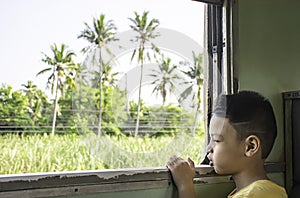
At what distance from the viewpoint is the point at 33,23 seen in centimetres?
155

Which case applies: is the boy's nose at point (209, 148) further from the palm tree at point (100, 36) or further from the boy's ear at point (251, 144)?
the palm tree at point (100, 36)

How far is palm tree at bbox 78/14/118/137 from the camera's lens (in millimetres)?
1661

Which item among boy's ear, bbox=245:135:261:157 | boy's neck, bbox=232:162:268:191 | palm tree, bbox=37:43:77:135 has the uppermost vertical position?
palm tree, bbox=37:43:77:135

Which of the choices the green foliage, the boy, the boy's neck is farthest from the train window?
the boy's neck

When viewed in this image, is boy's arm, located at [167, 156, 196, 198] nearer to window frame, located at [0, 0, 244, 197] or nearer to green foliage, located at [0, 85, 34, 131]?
window frame, located at [0, 0, 244, 197]

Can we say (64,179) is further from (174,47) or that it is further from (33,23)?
(174,47)

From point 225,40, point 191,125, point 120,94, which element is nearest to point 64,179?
point 120,94

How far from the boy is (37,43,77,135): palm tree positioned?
1.83 ft

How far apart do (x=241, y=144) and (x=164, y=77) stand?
0.49m

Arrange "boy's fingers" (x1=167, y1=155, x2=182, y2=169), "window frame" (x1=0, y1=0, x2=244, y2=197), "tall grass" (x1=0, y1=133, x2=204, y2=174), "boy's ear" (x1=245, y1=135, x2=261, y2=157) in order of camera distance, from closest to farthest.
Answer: "window frame" (x1=0, y1=0, x2=244, y2=197)
"tall grass" (x1=0, y1=133, x2=204, y2=174)
"boy's ear" (x1=245, y1=135, x2=261, y2=157)
"boy's fingers" (x1=167, y1=155, x2=182, y2=169)

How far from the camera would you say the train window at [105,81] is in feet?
4.99

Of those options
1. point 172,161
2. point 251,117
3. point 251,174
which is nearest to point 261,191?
point 251,174

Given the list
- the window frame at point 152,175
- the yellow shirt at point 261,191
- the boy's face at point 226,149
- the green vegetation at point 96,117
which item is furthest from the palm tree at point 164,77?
the yellow shirt at point 261,191

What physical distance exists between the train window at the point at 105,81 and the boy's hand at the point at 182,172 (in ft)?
0.29
